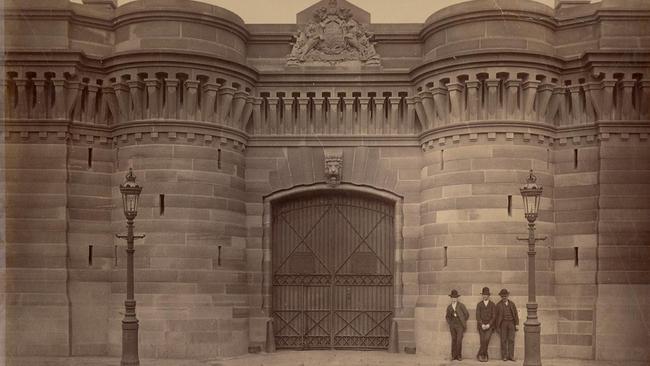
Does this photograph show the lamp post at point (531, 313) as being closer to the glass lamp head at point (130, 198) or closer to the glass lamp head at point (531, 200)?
the glass lamp head at point (531, 200)

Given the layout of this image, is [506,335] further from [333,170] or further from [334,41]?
[334,41]

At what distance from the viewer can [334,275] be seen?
84.2ft

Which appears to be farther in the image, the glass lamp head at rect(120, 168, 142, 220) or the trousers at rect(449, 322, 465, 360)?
the trousers at rect(449, 322, 465, 360)

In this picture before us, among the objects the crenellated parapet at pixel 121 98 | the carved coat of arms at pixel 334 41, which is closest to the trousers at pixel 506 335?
the carved coat of arms at pixel 334 41

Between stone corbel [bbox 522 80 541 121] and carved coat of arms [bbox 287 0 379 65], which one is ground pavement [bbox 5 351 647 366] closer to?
stone corbel [bbox 522 80 541 121]

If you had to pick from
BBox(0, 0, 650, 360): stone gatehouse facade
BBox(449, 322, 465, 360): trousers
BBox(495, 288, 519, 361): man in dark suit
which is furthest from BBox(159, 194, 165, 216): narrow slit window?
BBox(495, 288, 519, 361): man in dark suit

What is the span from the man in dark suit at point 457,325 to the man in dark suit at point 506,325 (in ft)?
3.02

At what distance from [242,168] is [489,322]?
342 inches

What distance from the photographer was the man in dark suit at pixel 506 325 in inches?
885

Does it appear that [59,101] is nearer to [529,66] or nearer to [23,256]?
[23,256]

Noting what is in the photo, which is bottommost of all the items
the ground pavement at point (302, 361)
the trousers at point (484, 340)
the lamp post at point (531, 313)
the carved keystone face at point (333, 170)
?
the ground pavement at point (302, 361)

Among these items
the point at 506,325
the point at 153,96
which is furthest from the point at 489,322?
the point at 153,96

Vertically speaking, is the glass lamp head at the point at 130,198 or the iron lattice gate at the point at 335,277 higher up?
the glass lamp head at the point at 130,198

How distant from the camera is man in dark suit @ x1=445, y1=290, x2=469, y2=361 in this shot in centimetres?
2272
